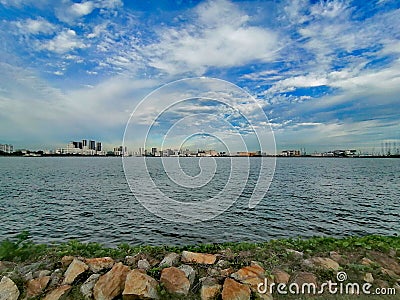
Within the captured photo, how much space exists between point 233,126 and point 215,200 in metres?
12.2

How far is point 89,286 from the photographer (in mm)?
4613

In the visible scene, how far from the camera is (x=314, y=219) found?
14.9 metres

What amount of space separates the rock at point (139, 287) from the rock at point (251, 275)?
1.49 meters

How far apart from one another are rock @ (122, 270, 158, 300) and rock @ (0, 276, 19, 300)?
1.91 metres

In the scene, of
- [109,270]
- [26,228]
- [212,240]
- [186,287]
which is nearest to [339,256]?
[186,287]

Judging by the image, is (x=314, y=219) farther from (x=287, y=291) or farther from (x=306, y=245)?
(x=287, y=291)

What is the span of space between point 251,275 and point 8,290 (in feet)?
→ 14.2

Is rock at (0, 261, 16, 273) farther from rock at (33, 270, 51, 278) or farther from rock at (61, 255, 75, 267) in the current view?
rock at (61, 255, 75, 267)

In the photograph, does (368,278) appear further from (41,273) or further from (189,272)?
(41,273)

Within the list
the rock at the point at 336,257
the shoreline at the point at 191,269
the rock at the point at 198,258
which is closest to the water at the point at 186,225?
the shoreline at the point at 191,269

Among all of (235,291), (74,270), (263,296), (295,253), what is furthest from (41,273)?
(295,253)

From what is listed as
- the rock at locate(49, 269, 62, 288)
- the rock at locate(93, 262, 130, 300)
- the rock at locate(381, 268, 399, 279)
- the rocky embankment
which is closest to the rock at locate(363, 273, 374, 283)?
the rocky embankment

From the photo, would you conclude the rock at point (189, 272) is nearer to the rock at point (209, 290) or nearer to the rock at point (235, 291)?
the rock at point (209, 290)

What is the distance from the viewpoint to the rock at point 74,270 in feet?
15.6
